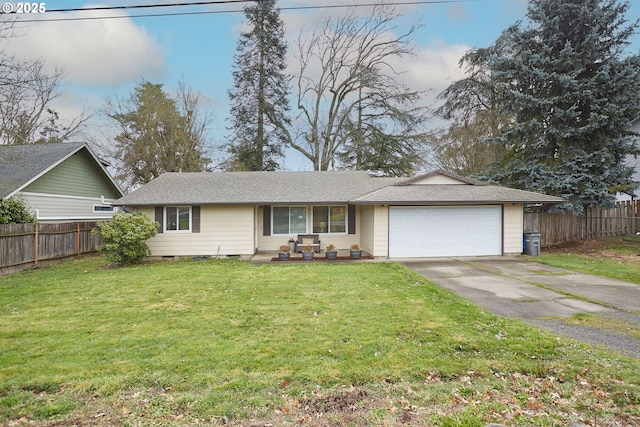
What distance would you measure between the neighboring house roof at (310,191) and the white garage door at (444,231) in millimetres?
652

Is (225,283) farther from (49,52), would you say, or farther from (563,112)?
(563,112)

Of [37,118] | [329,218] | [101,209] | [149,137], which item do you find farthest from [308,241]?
[37,118]

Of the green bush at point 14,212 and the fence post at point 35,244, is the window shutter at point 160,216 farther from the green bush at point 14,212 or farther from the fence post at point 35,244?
the green bush at point 14,212

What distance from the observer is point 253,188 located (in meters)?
13.8

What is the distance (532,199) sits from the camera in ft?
39.1

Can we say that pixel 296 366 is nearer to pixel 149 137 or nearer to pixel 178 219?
pixel 178 219

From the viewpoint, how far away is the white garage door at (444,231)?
12188 mm

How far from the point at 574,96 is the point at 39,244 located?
69.0 ft

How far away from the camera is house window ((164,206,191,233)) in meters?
12.6

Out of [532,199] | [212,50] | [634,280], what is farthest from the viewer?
[212,50]

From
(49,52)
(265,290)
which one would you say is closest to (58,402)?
(265,290)

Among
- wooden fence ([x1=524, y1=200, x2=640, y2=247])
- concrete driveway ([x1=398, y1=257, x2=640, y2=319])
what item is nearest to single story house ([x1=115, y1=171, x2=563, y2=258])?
concrete driveway ([x1=398, y1=257, x2=640, y2=319])

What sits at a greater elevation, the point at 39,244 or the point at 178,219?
the point at 178,219

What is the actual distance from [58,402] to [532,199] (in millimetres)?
13405
